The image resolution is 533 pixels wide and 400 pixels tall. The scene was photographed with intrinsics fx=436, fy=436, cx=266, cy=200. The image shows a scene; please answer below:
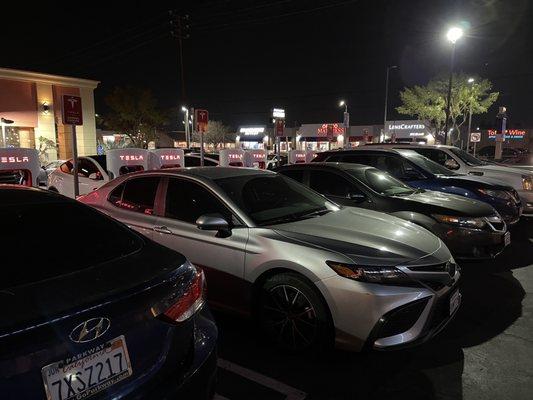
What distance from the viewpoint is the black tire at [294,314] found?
135 inches

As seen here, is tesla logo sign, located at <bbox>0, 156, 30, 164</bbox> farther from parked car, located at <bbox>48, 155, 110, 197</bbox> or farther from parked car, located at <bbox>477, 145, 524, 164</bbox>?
parked car, located at <bbox>477, 145, 524, 164</bbox>

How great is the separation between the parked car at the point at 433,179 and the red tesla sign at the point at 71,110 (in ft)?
17.0

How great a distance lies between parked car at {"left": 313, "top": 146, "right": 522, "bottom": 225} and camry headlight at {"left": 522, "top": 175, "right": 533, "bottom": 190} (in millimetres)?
1295

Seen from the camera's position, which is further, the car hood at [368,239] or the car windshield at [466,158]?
the car windshield at [466,158]

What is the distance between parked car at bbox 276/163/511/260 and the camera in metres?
5.53

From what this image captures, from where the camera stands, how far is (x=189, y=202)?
448 cm

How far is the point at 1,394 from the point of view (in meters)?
1.51

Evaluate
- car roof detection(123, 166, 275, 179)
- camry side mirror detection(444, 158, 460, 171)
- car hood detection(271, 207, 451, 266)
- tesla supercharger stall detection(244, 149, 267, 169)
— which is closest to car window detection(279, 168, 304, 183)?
car roof detection(123, 166, 275, 179)

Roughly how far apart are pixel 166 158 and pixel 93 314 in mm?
10293

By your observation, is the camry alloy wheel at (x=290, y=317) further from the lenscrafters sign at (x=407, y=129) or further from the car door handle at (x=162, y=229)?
the lenscrafters sign at (x=407, y=129)

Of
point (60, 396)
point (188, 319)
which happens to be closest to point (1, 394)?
point (60, 396)

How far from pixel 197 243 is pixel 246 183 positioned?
35.0 inches

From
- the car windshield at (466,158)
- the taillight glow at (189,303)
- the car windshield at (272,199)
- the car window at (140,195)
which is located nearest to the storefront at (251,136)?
the car windshield at (466,158)

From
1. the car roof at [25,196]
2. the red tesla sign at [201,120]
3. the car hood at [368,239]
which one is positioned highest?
the red tesla sign at [201,120]
